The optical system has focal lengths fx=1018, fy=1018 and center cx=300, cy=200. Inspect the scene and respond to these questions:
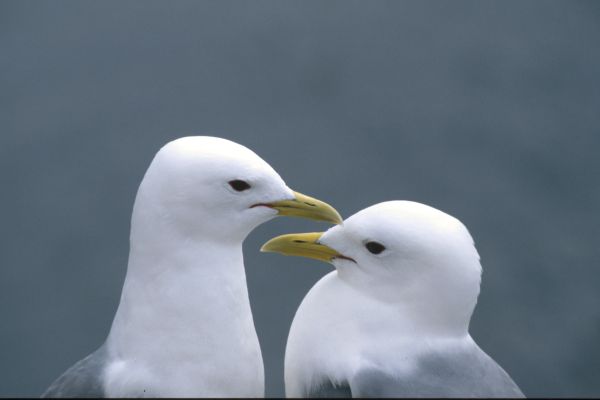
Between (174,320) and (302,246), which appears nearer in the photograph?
(174,320)

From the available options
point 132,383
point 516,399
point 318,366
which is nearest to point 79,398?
point 132,383

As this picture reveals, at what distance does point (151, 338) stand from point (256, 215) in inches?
13.2

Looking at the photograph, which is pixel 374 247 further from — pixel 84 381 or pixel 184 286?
pixel 84 381

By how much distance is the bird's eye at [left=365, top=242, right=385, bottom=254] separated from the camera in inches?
85.6

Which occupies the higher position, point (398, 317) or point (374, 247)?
point (374, 247)

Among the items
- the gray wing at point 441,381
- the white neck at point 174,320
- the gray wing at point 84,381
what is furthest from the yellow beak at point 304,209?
the gray wing at point 84,381

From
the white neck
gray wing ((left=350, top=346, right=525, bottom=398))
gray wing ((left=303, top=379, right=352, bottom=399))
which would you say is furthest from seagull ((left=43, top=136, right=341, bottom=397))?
gray wing ((left=350, top=346, right=525, bottom=398))

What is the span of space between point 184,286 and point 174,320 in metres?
0.07

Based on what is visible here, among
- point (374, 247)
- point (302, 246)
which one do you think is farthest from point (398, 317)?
point (302, 246)

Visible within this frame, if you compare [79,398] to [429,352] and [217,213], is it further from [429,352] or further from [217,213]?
[429,352]

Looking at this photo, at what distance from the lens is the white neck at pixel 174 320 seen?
2074mm

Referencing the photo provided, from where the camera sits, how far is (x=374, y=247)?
86.1 inches

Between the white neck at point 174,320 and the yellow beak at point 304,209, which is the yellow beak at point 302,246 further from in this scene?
the white neck at point 174,320

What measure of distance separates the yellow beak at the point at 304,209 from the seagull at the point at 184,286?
1.9 inches
